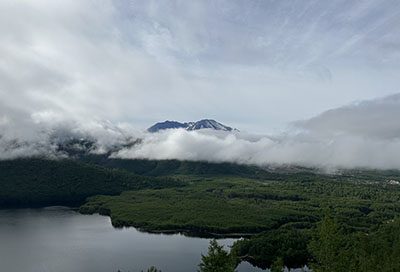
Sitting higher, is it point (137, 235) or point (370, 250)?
point (370, 250)

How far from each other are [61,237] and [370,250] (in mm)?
104688

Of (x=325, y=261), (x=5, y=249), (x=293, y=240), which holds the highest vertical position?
(x=325, y=261)

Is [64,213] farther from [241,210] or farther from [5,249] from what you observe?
[241,210]

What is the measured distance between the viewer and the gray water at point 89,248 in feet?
304

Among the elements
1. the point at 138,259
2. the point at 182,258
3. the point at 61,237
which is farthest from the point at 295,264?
the point at 61,237

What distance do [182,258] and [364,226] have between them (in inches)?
3303

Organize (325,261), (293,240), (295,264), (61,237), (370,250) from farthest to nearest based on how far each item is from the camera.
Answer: (61,237) < (293,240) < (295,264) < (370,250) < (325,261)

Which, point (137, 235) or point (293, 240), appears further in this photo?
point (137, 235)

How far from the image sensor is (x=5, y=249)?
10950cm

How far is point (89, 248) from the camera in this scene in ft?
360

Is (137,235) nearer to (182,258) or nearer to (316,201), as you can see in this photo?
(182,258)

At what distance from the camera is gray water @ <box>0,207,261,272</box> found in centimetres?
9269

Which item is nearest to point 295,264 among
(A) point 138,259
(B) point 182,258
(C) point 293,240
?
(C) point 293,240

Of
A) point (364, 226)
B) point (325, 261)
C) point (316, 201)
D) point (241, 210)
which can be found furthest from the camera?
point (316, 201)
